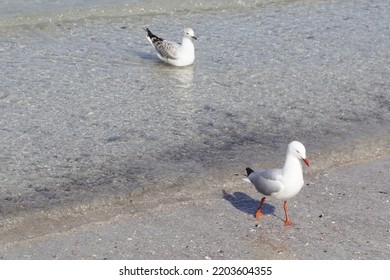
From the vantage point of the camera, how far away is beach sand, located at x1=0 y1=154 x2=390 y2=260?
21.3 feet

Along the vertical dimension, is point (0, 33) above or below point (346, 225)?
below

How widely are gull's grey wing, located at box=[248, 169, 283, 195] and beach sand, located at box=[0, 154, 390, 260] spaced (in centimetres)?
30

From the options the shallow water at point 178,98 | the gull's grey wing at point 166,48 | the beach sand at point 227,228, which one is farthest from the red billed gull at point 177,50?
the beach sand at point 227,228

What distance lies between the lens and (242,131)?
29.7 ft

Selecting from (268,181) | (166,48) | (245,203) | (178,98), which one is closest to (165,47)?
(166,48)

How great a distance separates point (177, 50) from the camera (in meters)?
11.4

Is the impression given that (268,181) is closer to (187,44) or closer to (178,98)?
(178,98)

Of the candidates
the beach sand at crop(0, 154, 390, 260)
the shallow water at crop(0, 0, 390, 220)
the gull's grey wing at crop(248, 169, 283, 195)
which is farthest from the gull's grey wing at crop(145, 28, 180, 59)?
the gull's grey wing at crop(248, 169, 283, 195)

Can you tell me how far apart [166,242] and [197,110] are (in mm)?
3345

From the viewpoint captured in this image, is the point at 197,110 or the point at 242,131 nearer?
the point at 242,131

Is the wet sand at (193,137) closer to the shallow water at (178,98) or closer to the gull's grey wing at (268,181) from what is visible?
the shallow water at (178,98)

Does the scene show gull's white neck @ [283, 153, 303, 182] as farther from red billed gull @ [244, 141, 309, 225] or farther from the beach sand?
the beach sand
